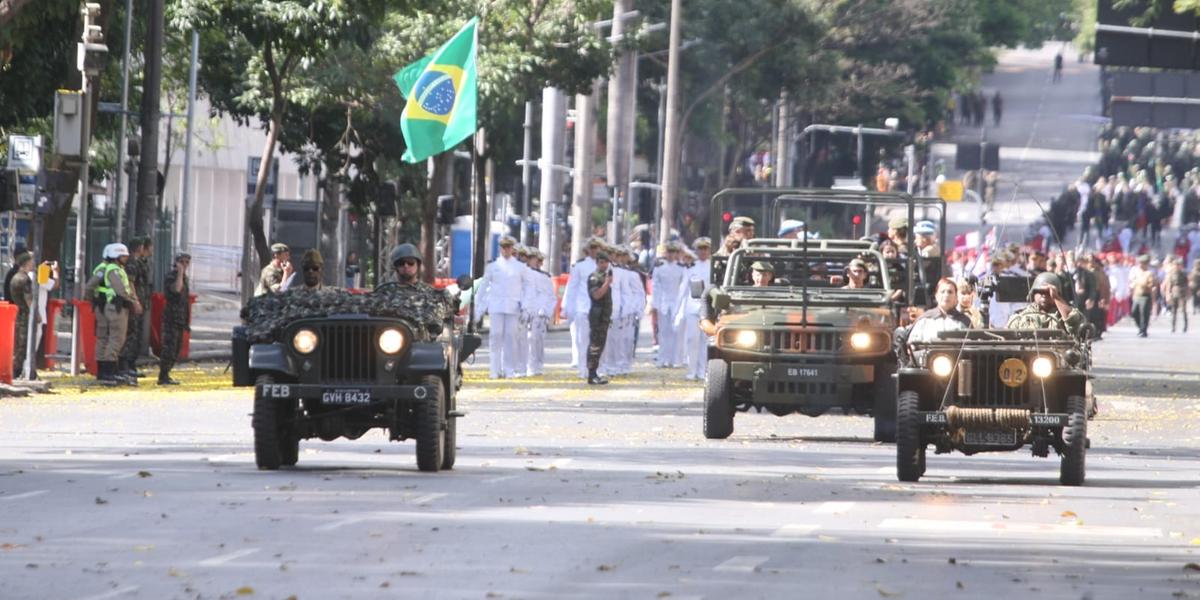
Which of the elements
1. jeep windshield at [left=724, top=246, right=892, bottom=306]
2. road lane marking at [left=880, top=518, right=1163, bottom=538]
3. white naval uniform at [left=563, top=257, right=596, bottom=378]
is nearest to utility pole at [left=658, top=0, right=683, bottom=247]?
white naval uniform at [left=563, top=257, right=596, bottom=378]

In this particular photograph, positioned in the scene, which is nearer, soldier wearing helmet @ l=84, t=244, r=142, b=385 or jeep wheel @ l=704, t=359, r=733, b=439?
jeep wheel @ l=704, t=359, r=733, b=439

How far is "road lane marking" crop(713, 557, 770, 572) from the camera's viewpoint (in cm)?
1205

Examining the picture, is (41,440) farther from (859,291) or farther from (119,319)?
(119,319)

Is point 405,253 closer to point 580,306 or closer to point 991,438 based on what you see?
point 991,438

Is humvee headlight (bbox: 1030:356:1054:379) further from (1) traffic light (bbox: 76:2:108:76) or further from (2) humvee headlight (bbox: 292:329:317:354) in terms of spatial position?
(1) traffic light (bbox: 76:2:108:76)

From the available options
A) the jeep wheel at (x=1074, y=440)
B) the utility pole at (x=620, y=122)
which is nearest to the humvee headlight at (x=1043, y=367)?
the jeep wheel at (x=1074, y=440)

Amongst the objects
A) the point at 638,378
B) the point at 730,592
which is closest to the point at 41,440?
the point at 730,592

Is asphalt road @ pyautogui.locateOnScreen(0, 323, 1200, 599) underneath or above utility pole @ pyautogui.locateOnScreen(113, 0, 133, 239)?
underneath

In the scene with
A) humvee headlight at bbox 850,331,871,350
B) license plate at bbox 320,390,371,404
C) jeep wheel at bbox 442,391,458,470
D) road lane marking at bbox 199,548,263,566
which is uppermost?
humvee headlight at bbox 850,331,871,350

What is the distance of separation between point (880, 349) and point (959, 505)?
6025 mm

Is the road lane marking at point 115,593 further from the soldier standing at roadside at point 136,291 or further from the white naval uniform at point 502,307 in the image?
the white naval uniform at point 502,307

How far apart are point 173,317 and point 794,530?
55.0ft

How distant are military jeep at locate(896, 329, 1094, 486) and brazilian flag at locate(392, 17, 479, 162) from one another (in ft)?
66.1

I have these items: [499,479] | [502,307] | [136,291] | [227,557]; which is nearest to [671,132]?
[502,307]
